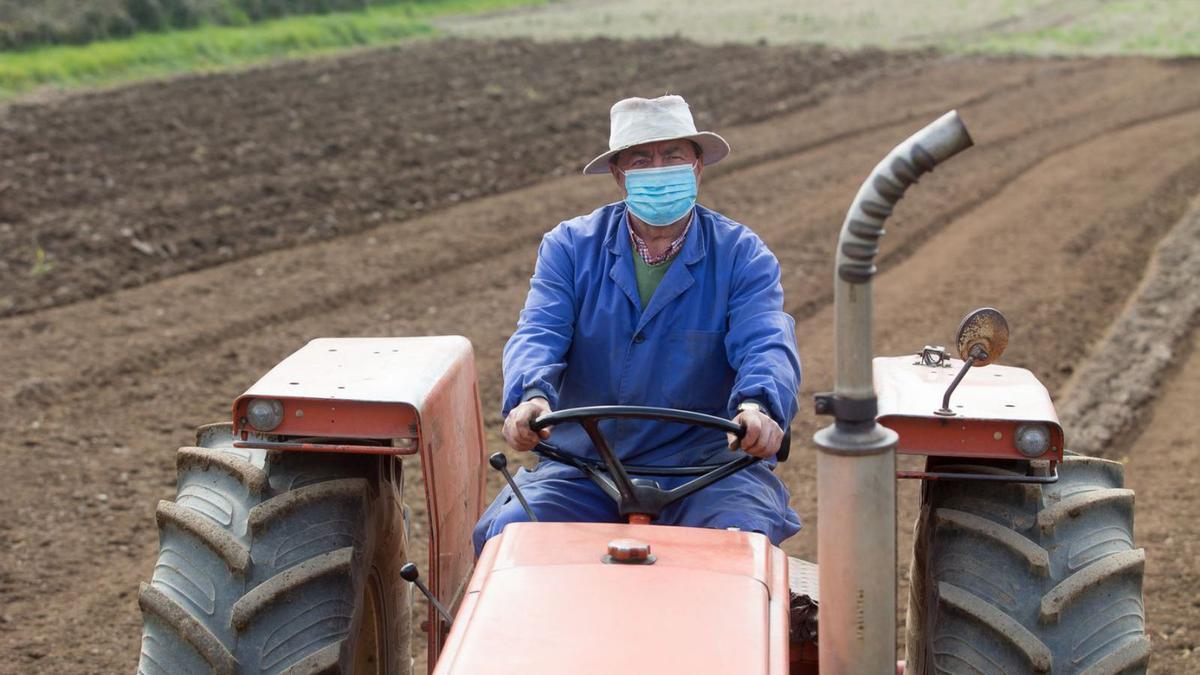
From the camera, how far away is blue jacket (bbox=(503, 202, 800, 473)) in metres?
3.94

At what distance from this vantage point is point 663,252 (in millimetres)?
4121

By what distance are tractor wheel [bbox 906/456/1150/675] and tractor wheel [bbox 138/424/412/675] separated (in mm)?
1283

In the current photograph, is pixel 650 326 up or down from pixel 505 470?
up

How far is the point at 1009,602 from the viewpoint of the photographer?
10.7ft

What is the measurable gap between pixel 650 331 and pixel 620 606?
125 cm

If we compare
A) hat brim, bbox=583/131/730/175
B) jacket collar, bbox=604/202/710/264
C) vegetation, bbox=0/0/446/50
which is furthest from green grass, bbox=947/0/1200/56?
A: jacket collar, bbox=604/202/710/264

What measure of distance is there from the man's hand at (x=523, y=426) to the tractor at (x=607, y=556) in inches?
3.7

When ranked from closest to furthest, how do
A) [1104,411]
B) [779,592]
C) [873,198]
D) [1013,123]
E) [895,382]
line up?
[873,198]
[779,592]
[895,382]
[1104,411]
[1013,123]

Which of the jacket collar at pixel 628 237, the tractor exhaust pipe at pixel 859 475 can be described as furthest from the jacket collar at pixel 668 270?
the tractor exhaust pipe at pixel 859 475

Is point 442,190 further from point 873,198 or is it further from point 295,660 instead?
point 873,198

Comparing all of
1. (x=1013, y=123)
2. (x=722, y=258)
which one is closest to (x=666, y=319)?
(x=722, y=258)

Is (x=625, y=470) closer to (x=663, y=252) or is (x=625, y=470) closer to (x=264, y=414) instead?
(x=663, y=252)

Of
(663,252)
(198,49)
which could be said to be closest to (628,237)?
(663,252)

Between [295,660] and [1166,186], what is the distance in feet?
35.4
